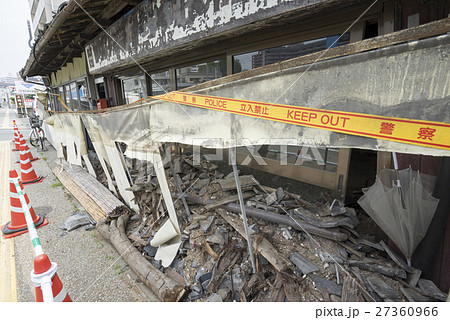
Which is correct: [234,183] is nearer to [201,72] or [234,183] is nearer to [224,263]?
[224,263]

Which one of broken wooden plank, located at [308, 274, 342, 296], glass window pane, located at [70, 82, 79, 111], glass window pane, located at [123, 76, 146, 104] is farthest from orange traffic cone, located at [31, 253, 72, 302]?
glass window pane, located at [70, 82, 79, 111]

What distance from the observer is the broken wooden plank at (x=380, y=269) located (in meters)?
2.42

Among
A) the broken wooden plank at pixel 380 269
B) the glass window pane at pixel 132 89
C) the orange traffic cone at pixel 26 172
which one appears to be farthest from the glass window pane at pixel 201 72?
the orange traffic cone at pixel 26 172

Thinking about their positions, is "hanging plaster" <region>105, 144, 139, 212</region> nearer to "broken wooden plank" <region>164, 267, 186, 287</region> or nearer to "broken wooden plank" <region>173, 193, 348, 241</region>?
"broken wooden plank" <region>164, 267, 186, 287</region>

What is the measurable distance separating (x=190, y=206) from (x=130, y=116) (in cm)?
197

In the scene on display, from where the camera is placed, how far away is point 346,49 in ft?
4.52

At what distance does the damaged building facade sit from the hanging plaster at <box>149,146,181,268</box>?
370 millimetres

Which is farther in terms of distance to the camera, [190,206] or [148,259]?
[190,206]

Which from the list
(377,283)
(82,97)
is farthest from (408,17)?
(82,97)

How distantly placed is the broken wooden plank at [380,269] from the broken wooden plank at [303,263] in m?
0.46

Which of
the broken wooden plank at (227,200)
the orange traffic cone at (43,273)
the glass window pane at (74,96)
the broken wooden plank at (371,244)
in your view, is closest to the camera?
the orange traffic cone at (43,273)

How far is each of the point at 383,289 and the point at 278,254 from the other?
1136mm

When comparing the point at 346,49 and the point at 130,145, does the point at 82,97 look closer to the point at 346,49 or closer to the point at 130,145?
the point at 130,145

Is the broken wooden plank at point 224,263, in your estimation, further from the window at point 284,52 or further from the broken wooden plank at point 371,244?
the window at point 284,52
